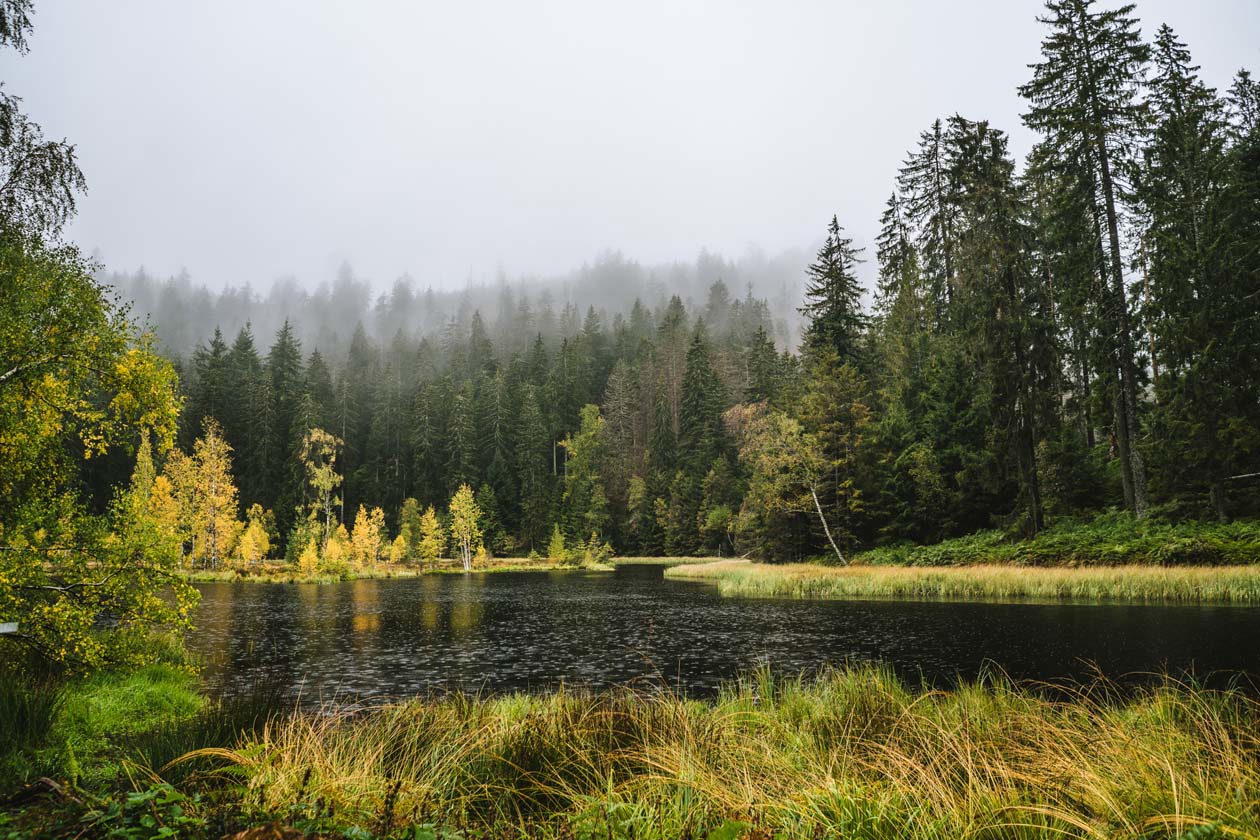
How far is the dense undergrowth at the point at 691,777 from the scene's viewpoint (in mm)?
3104

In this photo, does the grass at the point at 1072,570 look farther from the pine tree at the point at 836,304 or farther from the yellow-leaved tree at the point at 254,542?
the yellow-leaved tree at the point at 254,542

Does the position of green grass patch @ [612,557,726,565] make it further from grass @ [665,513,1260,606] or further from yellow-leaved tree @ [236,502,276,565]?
yellow-leaved tree @ [236,502,276,565]

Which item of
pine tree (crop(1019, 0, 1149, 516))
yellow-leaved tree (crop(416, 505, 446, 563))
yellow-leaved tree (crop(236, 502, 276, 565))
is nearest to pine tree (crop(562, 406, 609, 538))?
yellow-leaved tree (crop(416, 505, 446, 563))

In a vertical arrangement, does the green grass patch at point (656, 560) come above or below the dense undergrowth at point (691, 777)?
below

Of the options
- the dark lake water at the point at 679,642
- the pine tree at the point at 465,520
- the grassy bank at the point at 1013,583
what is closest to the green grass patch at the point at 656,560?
the pine tree at the point at 465,520

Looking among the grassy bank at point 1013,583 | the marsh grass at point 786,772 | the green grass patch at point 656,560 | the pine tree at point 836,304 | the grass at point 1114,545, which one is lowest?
the green grass patch at point 656,560

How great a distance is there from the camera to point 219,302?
180m

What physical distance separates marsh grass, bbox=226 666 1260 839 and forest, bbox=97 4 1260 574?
2340cm

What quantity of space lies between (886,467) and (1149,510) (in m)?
15.4

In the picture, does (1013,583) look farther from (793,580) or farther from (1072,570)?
(793,580)

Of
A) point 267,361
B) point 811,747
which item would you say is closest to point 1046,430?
point 811,747

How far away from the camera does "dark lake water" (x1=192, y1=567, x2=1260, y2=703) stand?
13180 millimetres

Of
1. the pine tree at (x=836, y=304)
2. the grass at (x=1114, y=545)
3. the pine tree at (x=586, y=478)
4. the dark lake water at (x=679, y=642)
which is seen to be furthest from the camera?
the pine tree at (x=586, y=478)

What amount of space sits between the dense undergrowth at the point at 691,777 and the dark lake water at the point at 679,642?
219cm
